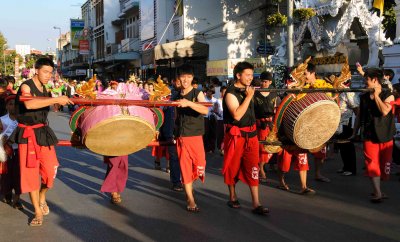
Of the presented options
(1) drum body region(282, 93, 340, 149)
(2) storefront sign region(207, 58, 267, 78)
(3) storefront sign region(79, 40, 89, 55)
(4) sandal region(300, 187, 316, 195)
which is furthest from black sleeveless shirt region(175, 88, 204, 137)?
(3) storefront sign region(79, 40, 89, 55)

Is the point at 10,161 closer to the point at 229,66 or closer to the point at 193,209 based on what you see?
the point at 193,209

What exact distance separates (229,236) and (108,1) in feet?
144

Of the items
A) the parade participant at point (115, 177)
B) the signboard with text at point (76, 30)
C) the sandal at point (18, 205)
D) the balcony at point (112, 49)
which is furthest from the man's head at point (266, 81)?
the signboard with text at point (76, 30)

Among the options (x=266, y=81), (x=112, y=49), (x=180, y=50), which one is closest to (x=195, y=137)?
(x=266, y=81)

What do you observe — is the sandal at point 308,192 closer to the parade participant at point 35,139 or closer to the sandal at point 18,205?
the parade participant at point 35,139

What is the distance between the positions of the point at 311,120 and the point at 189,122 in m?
1.56

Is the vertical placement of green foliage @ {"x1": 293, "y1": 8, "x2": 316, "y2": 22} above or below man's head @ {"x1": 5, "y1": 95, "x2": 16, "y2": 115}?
above

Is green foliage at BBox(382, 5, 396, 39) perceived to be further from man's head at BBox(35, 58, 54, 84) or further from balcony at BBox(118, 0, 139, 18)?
balcony at BBox(118, 0, 139, 18)

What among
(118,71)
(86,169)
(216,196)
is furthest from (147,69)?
Answer: (216,196)

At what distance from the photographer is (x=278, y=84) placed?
16750mm

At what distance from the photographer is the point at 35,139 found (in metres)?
5.43

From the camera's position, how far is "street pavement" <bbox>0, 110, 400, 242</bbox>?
16.8 ft

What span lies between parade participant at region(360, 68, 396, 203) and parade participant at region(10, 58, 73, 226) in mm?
3945

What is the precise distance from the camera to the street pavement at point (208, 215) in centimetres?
512
